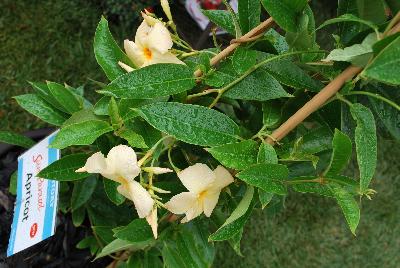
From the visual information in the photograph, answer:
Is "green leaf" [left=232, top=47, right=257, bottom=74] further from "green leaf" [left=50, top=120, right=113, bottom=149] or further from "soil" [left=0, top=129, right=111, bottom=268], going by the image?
"soil" [left=0, top=129, right=111, bottom=268]

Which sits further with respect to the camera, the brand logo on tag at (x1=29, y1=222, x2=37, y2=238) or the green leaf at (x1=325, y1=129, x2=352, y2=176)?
the brand logo on tag at (x1=29, y1=222, x2=37, y2=238)

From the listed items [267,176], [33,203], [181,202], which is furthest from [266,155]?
[33,203]

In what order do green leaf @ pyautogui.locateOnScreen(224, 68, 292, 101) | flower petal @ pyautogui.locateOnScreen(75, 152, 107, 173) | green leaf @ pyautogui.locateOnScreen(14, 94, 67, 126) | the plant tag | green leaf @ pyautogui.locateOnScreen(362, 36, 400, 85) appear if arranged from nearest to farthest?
green leaf @ pyautogui.locateOnScreen(362, 36, 400, 85) → flower petal @ pyautogui.locateOnScreen(75, 152, 107, 173) → green leaf @ pyautogui.locateOnScreen(224, 68, 292, 101) → the plant tag → green leaf @ pyautogui.locateOnScreen(14, 94, 67, 126)

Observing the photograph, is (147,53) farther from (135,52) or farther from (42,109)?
(42,109)

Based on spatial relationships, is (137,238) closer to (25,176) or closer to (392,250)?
(25,176)

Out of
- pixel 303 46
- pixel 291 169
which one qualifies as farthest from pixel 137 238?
pixel 303 46

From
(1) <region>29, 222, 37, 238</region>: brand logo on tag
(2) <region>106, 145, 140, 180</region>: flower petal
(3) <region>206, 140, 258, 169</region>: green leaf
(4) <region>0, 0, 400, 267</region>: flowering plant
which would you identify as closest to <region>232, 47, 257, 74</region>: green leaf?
(4) <region>0, 0, 400, 267</region>: flowering plant

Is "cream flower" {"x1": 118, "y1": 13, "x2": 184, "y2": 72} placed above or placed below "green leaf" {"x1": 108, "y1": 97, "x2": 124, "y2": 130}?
above

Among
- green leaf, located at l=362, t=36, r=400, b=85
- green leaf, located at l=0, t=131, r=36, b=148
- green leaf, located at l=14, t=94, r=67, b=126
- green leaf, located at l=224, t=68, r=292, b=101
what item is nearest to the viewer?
green leaf, located at l=362, t=36, r=400, b=85
